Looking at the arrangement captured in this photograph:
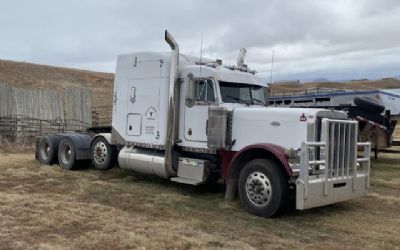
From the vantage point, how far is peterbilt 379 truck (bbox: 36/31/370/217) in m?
7.97

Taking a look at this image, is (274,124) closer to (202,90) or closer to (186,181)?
(202,90)

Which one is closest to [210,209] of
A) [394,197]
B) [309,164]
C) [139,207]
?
[139,207]

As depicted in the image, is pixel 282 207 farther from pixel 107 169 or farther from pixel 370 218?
pixel 107 169

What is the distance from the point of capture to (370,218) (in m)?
8.26

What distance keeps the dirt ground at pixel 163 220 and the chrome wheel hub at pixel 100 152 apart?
91cm

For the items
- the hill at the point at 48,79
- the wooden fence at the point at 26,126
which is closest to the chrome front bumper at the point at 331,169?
the wooden fence at the point at 26,126

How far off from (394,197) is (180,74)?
511cm

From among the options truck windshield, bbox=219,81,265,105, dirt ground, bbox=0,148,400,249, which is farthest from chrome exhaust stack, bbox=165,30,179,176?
truck windshield, bbox=219,81,265,105

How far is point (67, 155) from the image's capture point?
13398mm

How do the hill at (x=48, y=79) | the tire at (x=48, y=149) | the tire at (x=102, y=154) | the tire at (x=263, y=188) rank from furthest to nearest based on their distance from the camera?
1. the hill at (x=48, y=79)
2. the tire at (x=48, y=149)
3. the tire at (x=102, y=154)
4. the tire at (x=263, y=188)

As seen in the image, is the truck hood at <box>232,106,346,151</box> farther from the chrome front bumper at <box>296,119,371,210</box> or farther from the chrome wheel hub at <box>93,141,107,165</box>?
the chrome wheel hub at <box>93,141,107,165</box>

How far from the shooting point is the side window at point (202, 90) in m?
9.62

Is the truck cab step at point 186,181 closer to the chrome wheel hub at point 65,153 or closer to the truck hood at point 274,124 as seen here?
the truck hood at point 274,124

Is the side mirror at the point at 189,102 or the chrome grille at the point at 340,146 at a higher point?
the side mirror at the point at 189,102
